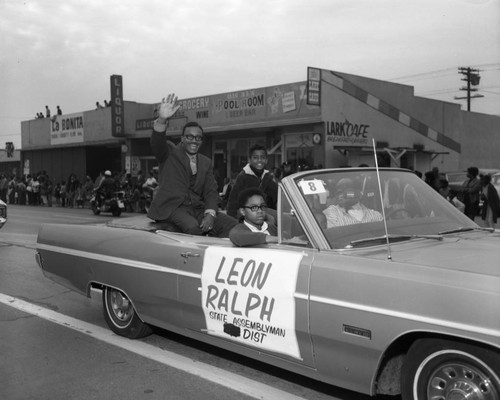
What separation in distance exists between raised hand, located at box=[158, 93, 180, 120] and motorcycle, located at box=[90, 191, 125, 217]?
14.7m

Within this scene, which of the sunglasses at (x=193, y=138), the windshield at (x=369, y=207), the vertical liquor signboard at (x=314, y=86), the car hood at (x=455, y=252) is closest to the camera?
the car hood at (x=455, y=252)

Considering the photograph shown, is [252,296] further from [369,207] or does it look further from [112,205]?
[112,205]

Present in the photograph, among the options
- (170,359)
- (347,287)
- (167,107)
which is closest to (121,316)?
(170,359)

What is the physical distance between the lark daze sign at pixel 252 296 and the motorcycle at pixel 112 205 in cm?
1582

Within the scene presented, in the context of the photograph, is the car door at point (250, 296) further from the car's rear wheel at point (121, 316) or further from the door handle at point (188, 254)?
the car's rear wheel at point (121, 316)

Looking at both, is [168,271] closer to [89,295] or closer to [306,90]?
[89,295]

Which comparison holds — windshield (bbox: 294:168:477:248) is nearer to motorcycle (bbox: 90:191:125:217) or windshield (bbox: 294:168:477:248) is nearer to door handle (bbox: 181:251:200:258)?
door handle (bbox: 181:251:200:258)

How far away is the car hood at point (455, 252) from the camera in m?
2.76

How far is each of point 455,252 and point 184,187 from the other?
9.17 feet

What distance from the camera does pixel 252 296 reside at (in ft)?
11.4

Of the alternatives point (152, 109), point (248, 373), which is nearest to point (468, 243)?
point (248, 373)

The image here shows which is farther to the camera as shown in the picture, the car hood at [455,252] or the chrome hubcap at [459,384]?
the car hood at [455,252]

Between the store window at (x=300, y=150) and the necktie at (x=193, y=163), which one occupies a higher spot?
the store window at (x=300, y=150)

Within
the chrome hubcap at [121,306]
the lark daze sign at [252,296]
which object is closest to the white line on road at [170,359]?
the chrome hubcap at [121,306]
